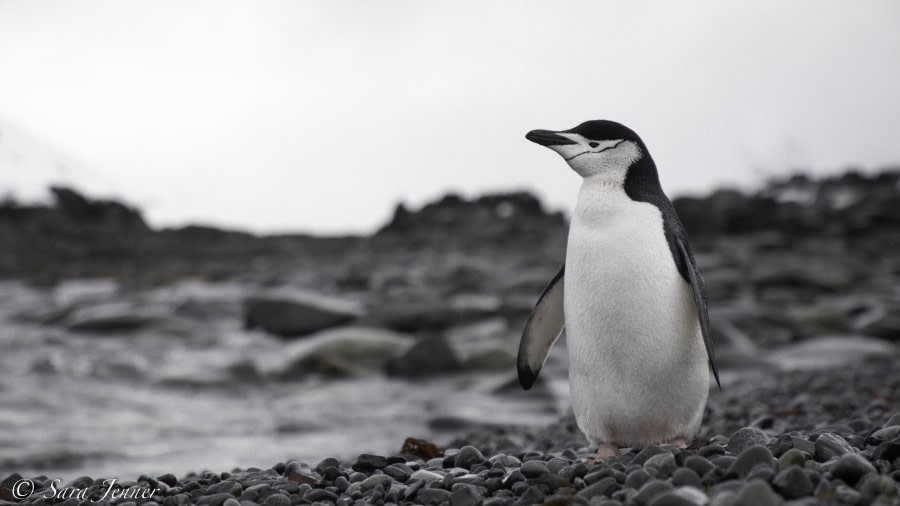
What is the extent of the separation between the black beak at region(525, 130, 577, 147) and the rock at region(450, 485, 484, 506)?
128 cm

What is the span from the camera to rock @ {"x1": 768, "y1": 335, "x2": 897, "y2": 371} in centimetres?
729

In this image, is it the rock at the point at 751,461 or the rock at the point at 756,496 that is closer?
the rock at the point at 756,496

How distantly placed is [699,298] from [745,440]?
1.59 feet

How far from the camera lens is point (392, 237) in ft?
103

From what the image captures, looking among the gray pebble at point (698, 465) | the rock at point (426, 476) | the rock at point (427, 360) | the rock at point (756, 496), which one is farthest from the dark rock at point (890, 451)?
the rock at point (427, 360)

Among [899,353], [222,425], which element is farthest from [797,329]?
[222,425]

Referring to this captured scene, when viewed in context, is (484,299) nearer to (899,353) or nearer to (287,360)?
(287,360)

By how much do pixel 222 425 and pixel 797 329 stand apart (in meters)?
6.53

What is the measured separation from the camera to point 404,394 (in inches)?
273

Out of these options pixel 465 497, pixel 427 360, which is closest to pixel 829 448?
pixel 465 497

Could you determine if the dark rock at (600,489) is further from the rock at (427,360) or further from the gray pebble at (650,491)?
the rock at (427,360)

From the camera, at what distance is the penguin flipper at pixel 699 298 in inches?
107

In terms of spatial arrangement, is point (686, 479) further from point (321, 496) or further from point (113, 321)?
point (113, 321)

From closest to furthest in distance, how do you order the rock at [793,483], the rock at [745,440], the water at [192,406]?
1. the rock at [793,483]
2. the rock at [745,440]
3. the water at [192,406]
